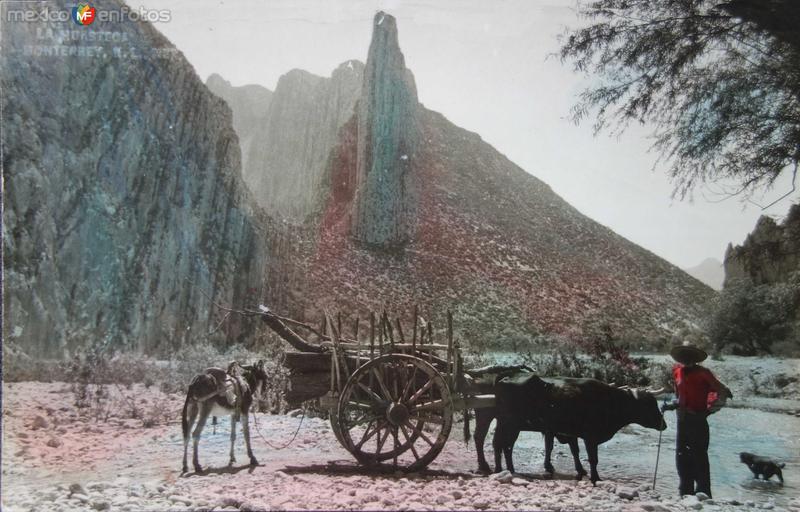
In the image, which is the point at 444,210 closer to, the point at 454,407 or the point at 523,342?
the point at 523,342

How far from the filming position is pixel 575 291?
2686 cm

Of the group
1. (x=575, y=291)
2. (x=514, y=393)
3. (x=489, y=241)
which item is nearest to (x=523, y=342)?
(x=575, y=291)

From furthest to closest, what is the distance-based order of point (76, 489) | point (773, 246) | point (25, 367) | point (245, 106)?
1. point (245, 106)
2. point (25, 367)
3. point (773, 246)
4. point (76, 489)

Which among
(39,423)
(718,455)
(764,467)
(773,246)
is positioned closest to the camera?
(773,246)

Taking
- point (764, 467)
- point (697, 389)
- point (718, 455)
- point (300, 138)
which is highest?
point (300, 138)

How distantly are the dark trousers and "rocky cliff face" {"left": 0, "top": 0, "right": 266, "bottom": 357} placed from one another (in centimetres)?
774

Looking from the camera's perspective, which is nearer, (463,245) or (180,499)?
(180,499)

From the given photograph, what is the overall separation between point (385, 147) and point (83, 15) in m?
29.6

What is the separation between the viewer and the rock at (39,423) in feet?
20.6

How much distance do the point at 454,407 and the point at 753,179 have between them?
4.20m

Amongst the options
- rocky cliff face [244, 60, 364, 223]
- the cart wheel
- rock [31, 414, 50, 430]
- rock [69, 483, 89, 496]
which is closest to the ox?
the cart wheel

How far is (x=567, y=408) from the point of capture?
5.46 metres

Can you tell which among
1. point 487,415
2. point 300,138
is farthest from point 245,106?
point 487,415

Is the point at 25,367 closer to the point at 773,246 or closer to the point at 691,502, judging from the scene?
the point at 691,502
